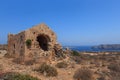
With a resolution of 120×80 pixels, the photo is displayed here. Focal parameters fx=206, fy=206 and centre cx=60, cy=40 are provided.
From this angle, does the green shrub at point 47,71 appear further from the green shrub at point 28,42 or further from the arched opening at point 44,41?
the arched opening at point 44,41

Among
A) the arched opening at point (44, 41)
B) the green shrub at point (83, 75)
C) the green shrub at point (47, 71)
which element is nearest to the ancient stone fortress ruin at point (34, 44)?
the arched opening at point (44, 41)

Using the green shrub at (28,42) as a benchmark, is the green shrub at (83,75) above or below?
below

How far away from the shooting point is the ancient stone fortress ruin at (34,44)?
869 inches

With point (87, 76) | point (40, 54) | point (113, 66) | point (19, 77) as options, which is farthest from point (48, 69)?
point (113, 66)

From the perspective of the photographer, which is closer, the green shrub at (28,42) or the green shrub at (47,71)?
the green shrub at (47,71)

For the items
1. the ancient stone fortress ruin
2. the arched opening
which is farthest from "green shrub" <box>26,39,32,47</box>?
the arched opening

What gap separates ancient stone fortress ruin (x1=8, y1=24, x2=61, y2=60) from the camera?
869 inches

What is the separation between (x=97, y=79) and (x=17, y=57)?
1096 cm

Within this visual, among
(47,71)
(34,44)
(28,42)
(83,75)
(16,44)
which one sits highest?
(28,42)

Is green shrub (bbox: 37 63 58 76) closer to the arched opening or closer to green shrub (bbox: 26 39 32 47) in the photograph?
green shrub (bbox: 26 39 32 47)

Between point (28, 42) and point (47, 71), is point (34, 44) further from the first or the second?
point (47, 71)

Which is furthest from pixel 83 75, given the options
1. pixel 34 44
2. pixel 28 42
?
pixel 34 44

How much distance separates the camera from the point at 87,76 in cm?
1603

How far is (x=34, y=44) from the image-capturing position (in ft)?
74.4
